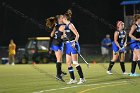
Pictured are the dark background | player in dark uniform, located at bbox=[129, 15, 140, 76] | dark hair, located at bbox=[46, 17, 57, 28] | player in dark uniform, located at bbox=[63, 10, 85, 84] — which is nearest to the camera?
player in dark uniform, located at bbox=[63, 10, 85, 84]

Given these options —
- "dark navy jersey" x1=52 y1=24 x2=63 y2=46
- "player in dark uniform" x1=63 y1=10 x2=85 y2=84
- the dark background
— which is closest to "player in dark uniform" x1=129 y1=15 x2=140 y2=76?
"dark navy jersey" x1=52 y1=24 x2=63 y2=46

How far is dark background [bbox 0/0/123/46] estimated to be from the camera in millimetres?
42250

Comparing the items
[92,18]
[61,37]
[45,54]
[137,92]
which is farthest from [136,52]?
[92,18]

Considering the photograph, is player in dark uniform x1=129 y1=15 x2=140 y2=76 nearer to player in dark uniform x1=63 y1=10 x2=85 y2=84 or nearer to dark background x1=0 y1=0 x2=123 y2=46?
player in dark uniform x1=63 y1=10 x2=85 y2=84

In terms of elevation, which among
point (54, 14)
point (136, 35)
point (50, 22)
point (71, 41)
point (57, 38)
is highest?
point (54, 14)

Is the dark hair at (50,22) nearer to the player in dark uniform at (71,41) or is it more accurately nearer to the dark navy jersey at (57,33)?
the dark navy jersey at (57,33)

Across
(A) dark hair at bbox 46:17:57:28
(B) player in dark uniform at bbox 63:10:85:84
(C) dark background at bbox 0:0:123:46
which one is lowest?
(B) player in dark uniform at bbox 63:10:85:84

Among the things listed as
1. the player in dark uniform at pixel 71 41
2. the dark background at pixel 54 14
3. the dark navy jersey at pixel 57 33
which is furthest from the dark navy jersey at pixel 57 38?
the dark background at pixel 54 14

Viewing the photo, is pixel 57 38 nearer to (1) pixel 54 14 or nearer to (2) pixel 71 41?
(2) pixel 71 41

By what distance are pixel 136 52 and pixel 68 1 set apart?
84.3 feet

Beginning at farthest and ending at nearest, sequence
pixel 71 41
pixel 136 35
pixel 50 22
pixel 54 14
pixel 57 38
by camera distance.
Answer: pixel 54 14 → pixel 136 35 → pixel 50 22 → pixel 57 38 → pixel 71 41

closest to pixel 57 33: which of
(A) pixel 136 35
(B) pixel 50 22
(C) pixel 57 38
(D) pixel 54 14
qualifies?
(C) pixel 57 38

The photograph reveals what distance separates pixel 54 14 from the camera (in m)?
42.8

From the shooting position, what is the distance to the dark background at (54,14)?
139 ft
